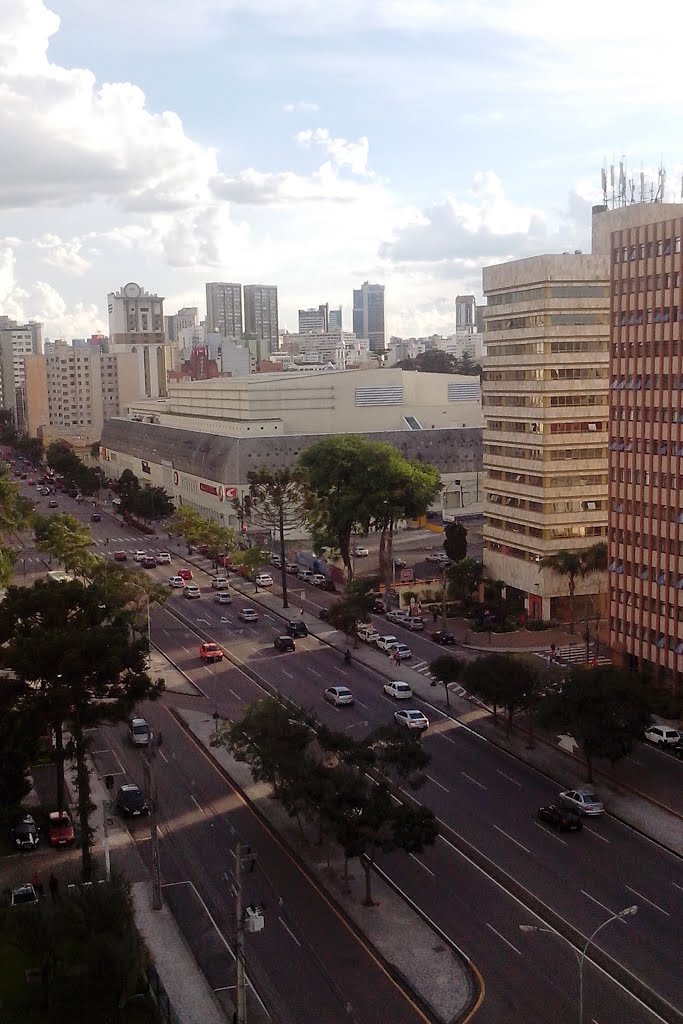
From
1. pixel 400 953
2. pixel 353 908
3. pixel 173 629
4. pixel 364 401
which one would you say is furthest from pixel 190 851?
pixel 364 401

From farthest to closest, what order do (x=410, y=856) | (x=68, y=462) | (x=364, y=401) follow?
(x=68, y=462) → (x=364, y=401) → (x=410, y=856)

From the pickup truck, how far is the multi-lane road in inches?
349

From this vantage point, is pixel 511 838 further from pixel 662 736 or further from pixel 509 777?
pixel 662 736

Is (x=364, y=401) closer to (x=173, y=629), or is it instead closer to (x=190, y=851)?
(x=173, y=629)

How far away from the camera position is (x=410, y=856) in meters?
44.9

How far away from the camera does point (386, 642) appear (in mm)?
77312

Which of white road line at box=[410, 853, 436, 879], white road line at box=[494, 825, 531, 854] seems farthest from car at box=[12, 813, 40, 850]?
white road line at box=[494, 825, 531, 854]

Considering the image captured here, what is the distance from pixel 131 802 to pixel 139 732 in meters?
9.77

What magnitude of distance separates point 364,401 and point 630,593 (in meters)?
75.3

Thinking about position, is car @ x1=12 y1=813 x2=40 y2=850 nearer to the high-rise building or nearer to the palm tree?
the high-rise building

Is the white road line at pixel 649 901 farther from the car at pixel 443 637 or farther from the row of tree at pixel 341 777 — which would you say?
the car at pixel 443 637

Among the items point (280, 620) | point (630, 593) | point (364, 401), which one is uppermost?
point (364, 401)

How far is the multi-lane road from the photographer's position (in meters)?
34.9

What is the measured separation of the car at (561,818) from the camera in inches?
1829
